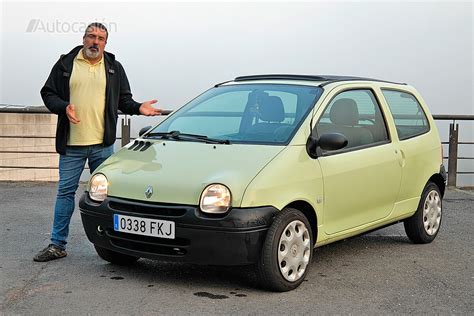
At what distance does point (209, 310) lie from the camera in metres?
4.29

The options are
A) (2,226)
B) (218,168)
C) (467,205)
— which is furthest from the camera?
(467,205)

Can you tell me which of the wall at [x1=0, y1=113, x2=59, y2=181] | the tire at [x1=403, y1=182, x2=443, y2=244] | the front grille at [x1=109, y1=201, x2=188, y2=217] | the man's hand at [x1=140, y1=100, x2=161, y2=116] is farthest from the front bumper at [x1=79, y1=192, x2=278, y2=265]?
the wall at [x1=0, y1=113, x2=59, y2=181]

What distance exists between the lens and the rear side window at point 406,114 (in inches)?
247

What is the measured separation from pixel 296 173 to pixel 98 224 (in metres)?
1.44

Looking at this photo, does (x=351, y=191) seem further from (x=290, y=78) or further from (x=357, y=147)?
(x=290, y=78)

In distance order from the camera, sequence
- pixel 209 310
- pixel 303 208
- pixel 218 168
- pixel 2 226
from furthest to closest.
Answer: pixel 2 226 → pixel 303 208 → pixel 218 168 → pixel 209 310

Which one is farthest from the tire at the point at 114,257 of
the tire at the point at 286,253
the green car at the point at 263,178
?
the tire at the point at 286,253

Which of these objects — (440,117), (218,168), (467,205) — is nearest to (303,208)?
(218,168)

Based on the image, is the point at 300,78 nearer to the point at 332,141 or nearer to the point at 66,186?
the point at 332,141

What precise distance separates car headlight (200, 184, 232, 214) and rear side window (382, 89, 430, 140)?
7.50ft

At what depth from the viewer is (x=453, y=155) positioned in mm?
11234

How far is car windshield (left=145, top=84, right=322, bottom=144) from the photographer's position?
519 cm

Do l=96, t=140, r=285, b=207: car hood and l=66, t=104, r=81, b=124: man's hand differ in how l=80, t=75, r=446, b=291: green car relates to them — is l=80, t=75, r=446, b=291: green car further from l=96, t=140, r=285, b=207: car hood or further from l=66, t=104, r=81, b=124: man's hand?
l=66, t=104, r=81, b=124: man's hand

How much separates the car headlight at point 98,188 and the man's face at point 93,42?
109 centimetres
